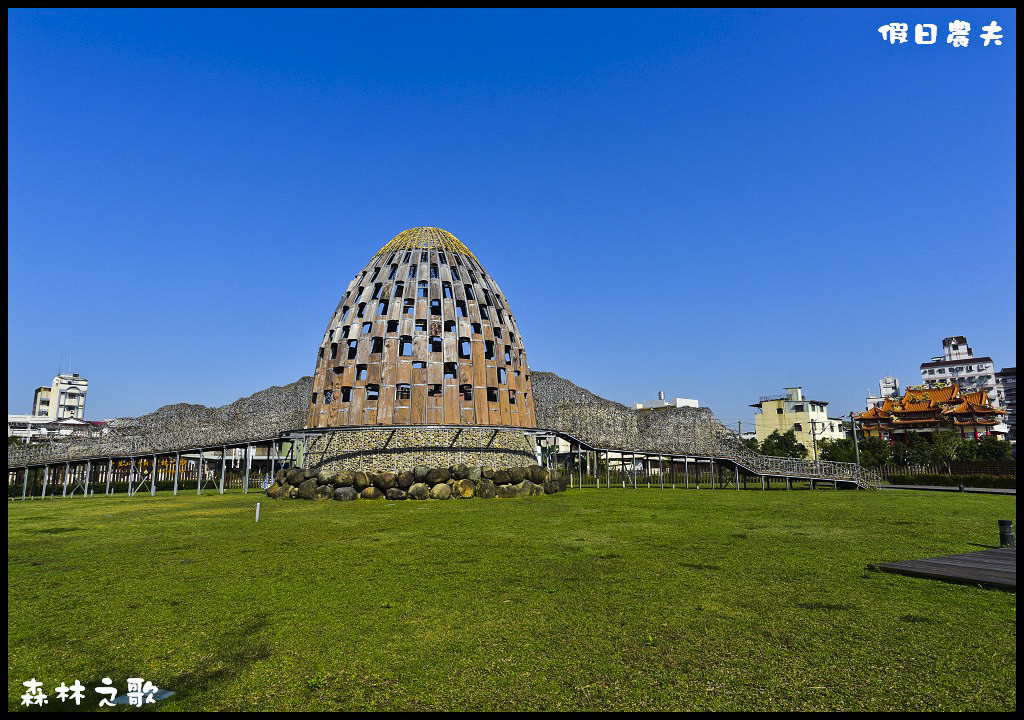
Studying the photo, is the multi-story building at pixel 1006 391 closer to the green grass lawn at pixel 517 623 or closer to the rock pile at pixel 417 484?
the rock pile at pixel 417 484

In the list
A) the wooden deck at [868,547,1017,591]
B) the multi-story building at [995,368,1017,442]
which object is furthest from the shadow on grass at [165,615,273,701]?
the multi-story building at [995,368,1017,442]

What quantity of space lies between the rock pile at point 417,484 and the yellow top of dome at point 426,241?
17.7 meters

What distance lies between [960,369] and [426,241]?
147053 millimetres

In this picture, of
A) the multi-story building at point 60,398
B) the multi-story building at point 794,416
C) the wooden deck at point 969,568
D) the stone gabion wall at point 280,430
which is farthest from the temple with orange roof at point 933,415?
the multi-story building at point 60,398

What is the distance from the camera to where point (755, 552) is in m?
13.8

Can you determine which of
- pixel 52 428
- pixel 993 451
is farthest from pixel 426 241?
pixel 52 428

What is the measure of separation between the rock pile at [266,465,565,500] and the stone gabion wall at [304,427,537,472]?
201cm

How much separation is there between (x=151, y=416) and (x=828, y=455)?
97.1 metres

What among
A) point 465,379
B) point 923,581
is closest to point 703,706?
point 923,581

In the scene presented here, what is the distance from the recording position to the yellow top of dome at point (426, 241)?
4422cm

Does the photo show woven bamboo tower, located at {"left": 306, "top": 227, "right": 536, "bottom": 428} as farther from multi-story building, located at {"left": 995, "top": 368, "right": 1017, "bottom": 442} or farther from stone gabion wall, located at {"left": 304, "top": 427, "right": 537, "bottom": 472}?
multi-story building, located at {"left": 995, "top": 368, "right": 1017, "bottom": 442}

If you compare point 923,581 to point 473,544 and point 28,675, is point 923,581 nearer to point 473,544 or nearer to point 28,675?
point 473,544

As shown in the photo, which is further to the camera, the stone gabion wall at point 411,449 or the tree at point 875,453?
the tree at point 875,453

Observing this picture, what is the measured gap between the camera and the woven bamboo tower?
38.6m
